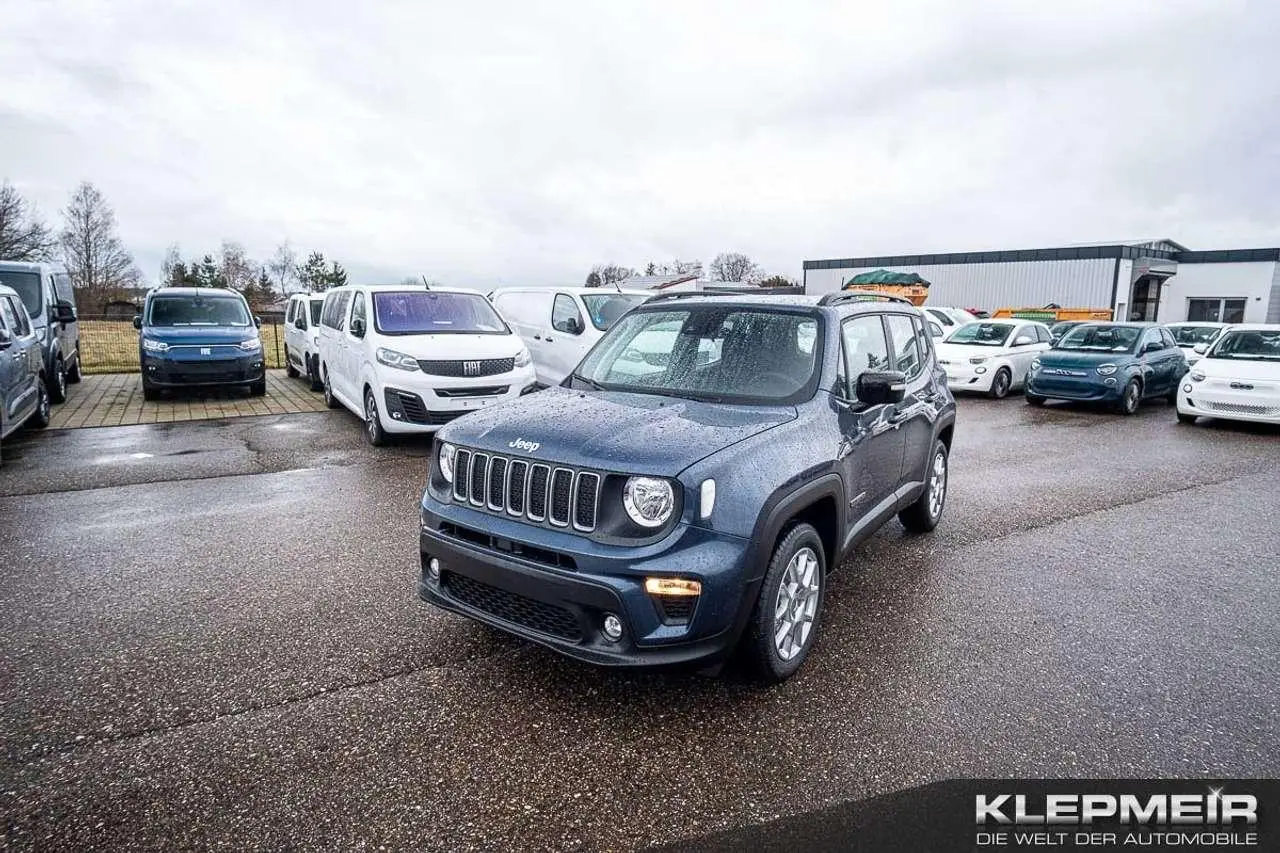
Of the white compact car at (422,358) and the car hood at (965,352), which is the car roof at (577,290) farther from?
the car hood at (965,352)

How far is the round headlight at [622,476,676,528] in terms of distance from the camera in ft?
9.71

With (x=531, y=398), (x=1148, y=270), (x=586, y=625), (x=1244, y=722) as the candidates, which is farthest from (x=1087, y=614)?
(x=1148, y=270)

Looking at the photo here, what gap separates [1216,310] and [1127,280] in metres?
7.32

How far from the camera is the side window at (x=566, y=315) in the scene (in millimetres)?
11047

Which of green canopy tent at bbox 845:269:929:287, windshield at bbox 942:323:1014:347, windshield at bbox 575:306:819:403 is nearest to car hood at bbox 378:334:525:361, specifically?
windshield at bbox 575:306:819:403

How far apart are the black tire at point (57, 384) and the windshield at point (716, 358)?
35.2 feet

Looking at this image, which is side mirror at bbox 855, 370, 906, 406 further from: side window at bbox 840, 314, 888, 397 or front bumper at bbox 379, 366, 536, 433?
front bumper at bbox 379, 366, 536, 433

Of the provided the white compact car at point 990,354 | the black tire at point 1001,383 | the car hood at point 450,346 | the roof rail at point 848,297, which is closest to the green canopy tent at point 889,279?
the white compact car at point 990,354

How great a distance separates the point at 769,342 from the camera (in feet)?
13.5

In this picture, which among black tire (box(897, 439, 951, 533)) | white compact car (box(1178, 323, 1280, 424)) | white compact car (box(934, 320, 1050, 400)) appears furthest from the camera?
white compact car (box(934, 320, 1050, 400))

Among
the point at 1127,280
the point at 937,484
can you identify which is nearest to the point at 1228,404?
the point at 937,484

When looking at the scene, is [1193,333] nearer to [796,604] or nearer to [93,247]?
[796,604]

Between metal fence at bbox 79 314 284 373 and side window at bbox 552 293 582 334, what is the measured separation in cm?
531

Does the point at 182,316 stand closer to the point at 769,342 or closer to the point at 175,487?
the point at 175,487
